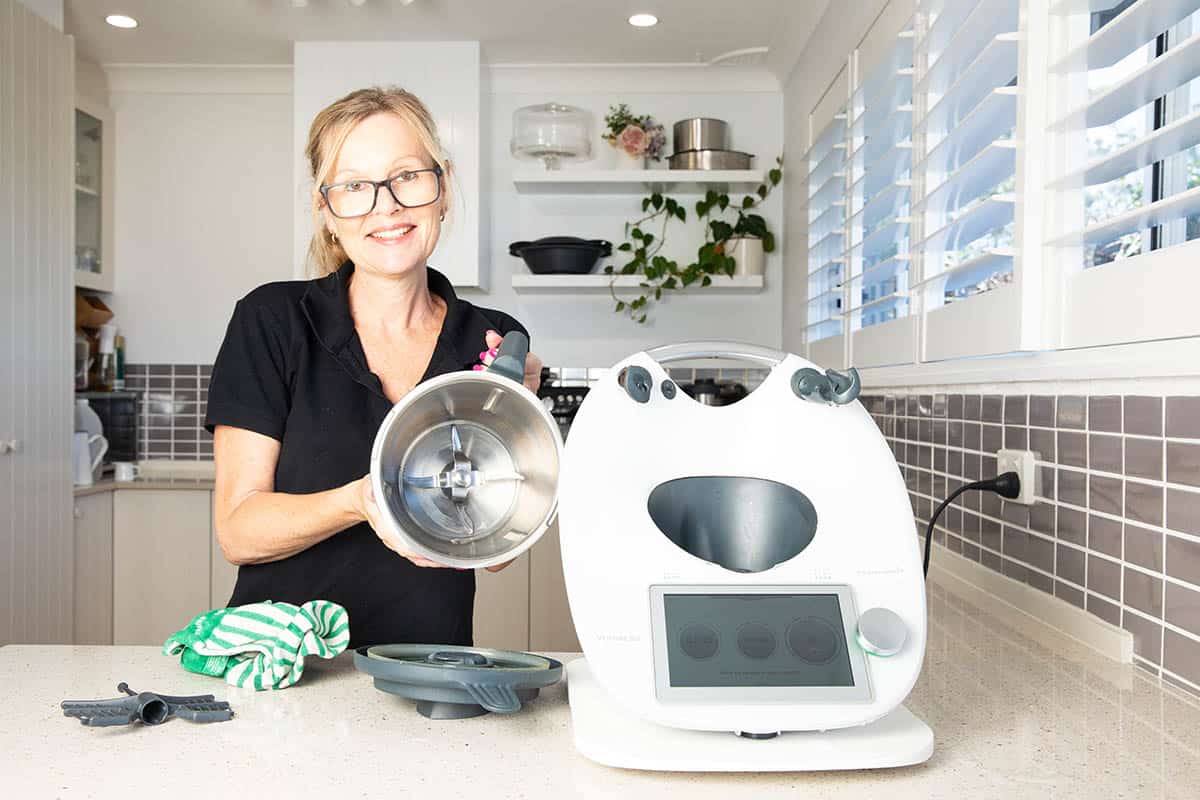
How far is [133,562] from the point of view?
3.21 meters

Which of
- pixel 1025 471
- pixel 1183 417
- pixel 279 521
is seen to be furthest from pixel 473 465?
pixel 1025 471

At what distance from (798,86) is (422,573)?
2.26 meters

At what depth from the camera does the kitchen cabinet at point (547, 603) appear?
3064 millimetres

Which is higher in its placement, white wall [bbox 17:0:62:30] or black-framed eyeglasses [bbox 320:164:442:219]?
white wall [bbox 17:0:62:30]

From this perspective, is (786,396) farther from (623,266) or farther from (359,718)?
(623,266)

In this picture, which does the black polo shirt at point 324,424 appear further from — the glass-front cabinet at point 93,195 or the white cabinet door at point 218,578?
the glass-front cabinet at point 93,195

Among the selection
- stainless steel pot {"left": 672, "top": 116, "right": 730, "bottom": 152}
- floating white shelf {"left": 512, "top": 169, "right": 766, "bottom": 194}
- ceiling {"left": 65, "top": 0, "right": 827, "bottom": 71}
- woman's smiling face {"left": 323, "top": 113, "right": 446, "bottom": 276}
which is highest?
ceiling {"left": 65, "top": 0, "right": 827, "bottom": 71}

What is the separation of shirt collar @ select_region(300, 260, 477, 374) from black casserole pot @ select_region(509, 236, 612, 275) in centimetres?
179

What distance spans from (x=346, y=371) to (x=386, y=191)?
0.84 feet

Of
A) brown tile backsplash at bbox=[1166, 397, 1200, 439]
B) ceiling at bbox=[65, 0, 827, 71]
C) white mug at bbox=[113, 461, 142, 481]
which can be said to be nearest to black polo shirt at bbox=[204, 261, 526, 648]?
brown tile backsplash at bbox=[1166, 397, 1200, 439]

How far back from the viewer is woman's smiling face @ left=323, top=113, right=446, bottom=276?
1261 millimetres

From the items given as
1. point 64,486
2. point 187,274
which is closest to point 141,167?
point 187,274

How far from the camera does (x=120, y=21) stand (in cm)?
307

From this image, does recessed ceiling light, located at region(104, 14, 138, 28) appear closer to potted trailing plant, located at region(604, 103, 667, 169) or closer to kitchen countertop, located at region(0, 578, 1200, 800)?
potted trailing plant, located at region(604, 103, 667, 169)
